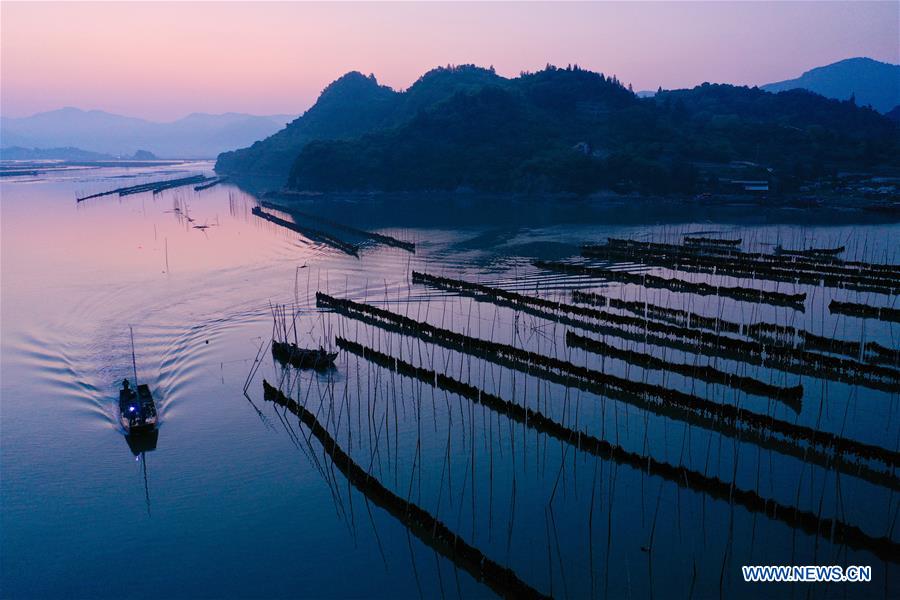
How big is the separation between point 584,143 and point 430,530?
75.2m

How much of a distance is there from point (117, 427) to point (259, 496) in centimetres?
488

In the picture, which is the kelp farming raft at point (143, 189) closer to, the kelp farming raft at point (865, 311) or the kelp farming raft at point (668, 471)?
the kelp farming raft at point (668, 471)

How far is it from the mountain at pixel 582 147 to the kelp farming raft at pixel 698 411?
5101 cm

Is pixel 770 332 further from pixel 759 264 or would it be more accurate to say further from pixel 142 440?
pixel 142 440

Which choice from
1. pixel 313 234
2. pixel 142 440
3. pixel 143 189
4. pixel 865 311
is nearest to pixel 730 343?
pixel 865 311

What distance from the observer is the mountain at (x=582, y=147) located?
68.9 metres

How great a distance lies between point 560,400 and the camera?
51.8ft

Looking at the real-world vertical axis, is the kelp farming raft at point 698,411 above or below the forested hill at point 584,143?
below

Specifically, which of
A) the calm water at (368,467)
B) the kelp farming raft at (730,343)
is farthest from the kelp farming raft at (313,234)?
the kelp farming raft at (730,343)

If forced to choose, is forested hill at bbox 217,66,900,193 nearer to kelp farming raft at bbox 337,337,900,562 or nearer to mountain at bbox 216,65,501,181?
mountain at bbox 216,65,501,181

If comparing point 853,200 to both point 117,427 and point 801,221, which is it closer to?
point 801,221

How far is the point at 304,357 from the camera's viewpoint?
18016mm

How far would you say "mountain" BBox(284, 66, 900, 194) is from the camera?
226ft

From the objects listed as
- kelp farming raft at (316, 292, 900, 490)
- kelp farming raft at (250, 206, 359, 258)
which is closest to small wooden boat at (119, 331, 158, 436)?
kelp farming raft at (316, 292, 900, 490)
